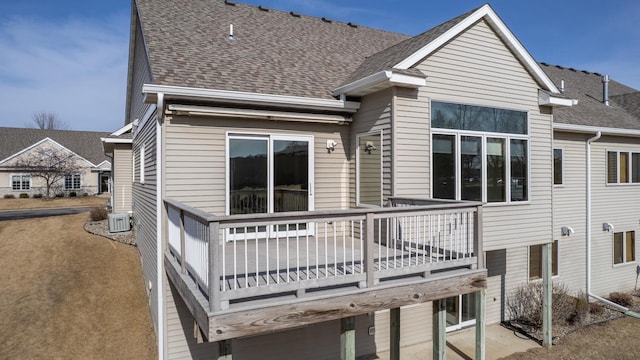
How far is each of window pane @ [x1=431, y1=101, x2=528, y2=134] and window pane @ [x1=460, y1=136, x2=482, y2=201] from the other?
29 cm

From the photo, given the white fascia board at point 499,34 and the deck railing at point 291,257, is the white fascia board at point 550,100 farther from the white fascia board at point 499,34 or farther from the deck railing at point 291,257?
the deck railing at point 291,257

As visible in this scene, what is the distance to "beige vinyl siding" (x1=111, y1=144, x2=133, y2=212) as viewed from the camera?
15844 mm

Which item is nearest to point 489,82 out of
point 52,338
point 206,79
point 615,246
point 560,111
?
point 560,111

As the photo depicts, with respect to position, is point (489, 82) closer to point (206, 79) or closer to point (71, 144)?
point (206, 79)

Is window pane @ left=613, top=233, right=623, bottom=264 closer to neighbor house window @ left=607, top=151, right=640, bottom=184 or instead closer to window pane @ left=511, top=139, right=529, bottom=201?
neighbor house window @ left=607, top=151, right=640, bottom=184

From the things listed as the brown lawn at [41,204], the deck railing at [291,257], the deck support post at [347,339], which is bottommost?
the deck support post at [347,339]

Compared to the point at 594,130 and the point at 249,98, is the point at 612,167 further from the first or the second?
the point at 249,98

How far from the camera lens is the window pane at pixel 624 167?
11797 millimetres

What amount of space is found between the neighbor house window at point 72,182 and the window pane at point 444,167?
37270 mm

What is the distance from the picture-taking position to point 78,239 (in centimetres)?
1341

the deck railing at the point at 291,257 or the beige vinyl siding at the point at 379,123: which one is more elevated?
the beige vinyl siding at the point at 379,123

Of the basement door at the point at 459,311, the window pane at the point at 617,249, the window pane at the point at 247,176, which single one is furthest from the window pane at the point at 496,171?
the window pane at the point at 617,249

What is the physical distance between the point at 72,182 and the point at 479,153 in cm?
3834

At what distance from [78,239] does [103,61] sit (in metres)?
13.8
